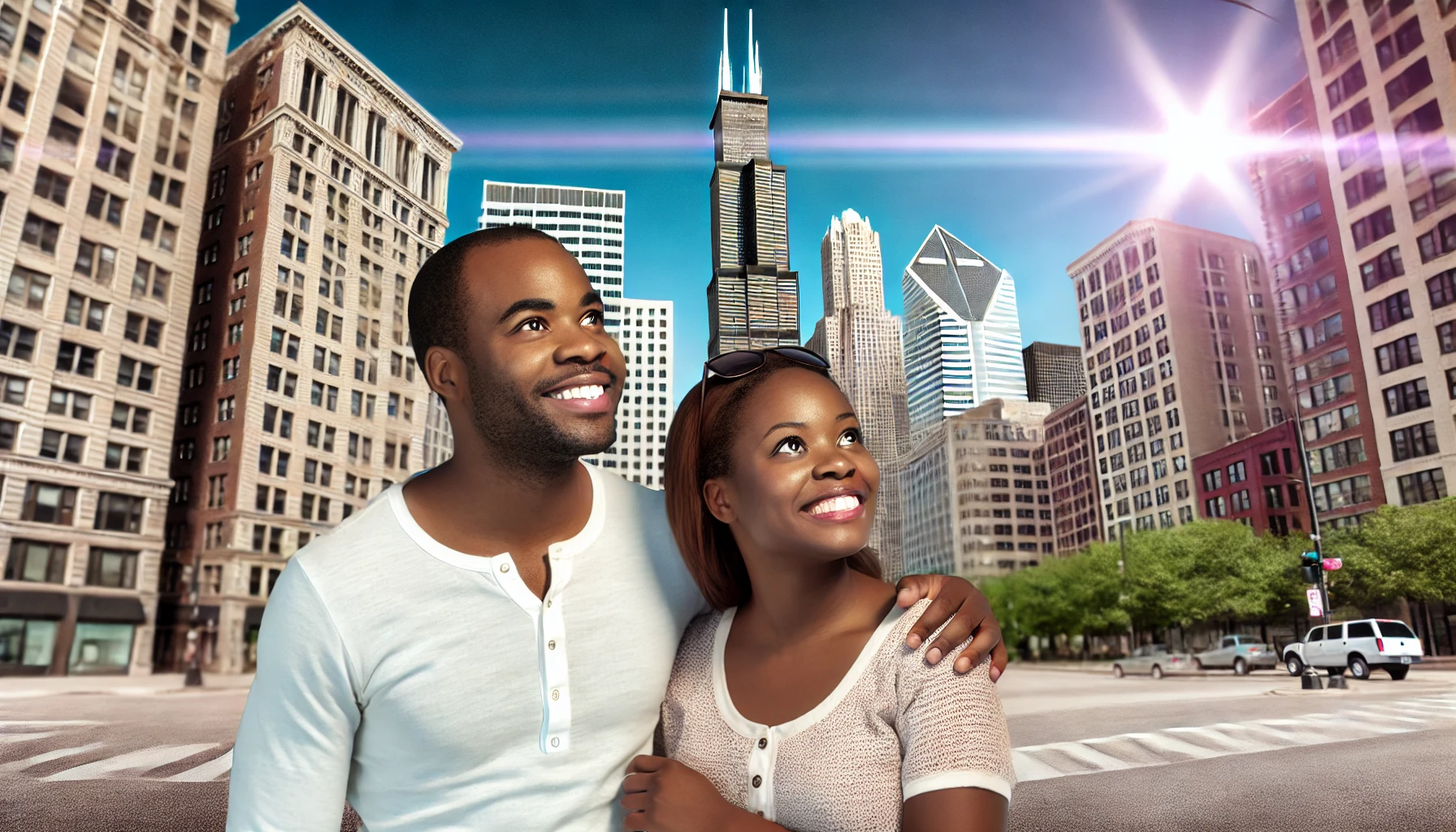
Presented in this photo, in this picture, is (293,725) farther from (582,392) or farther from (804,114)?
(804,114)

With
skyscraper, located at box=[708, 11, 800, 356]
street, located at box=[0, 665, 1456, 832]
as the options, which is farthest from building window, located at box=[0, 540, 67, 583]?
skyscraper, located at box=[708, 11, 800, 356]

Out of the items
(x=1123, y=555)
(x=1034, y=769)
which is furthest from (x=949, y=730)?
(x=1123, y=555)

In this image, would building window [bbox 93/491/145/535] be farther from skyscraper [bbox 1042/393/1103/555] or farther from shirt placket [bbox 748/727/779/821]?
shirt placket [bbox 748/727/779/821]

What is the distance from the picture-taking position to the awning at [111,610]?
11828 millimetres

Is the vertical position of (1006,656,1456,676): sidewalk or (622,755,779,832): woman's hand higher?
(622,755,779,832): woman's hand

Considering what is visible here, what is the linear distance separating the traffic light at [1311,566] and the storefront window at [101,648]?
50.3 feet

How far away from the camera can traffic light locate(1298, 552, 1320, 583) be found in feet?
24.2

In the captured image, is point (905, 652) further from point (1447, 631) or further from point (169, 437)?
point (169, 437)

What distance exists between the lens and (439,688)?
110 centimetres

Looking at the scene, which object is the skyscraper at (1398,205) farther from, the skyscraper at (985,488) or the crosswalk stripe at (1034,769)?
the crosswalk stripe at (1034,769)

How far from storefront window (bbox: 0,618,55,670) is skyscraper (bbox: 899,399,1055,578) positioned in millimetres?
11800

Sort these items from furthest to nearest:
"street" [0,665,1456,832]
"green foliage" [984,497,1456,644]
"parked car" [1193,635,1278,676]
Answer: "parked car" [1193,635,1278,676]
"green foliage" [984,497,1456,644]
"street" [0,665,1456,832]

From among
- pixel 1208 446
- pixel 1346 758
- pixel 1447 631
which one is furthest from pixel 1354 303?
pixel 1346 758

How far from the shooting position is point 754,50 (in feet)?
33.0
